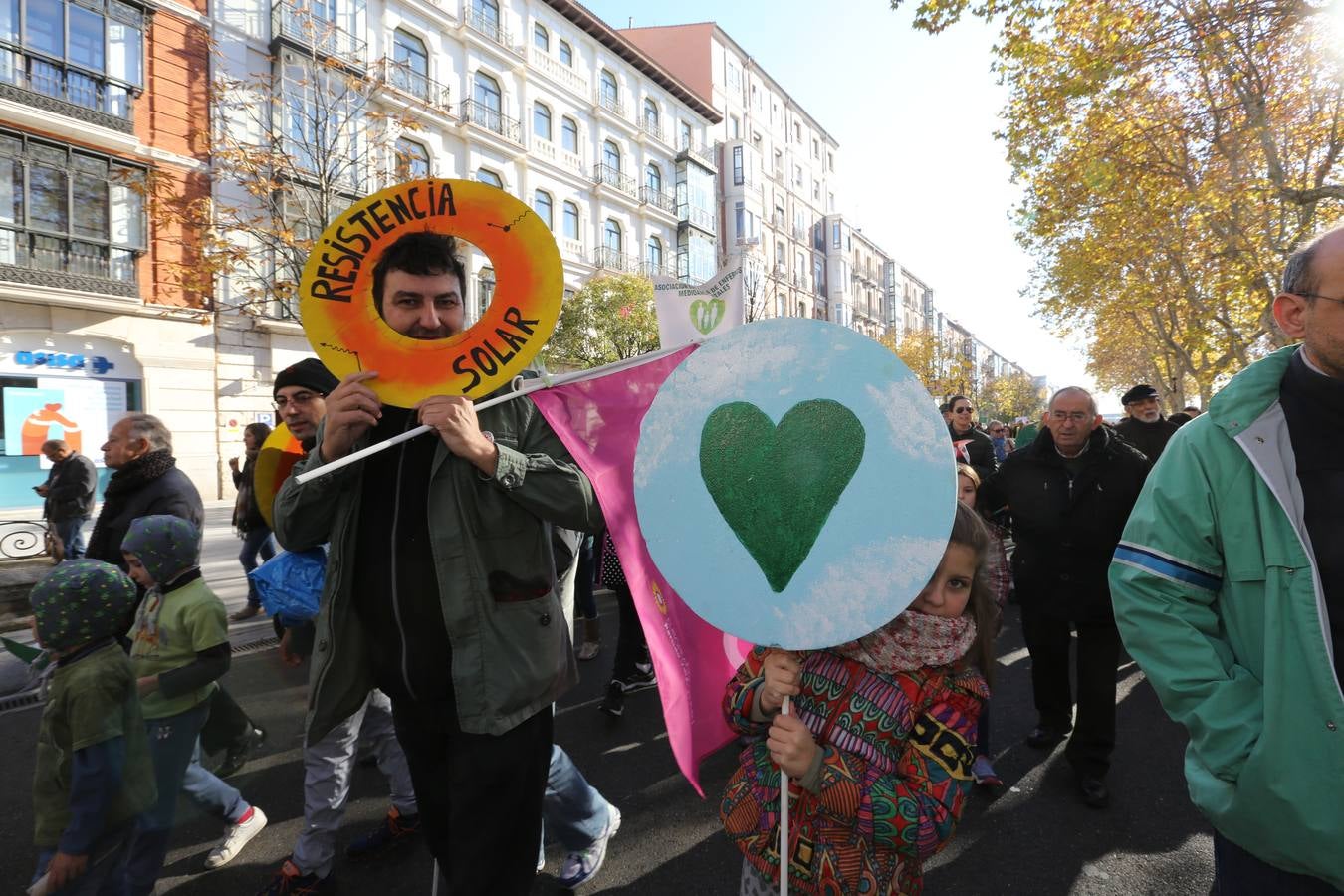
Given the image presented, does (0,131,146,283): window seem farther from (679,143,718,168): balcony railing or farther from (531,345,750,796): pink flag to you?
(679,143,718,168): balcony railing

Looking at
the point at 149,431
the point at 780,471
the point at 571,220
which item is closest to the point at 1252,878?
the point at 780,471

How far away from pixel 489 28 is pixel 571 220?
6165 mm

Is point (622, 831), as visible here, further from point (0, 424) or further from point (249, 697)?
point (0, 424)

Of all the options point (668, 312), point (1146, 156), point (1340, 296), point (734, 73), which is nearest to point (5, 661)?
point (668, 312)

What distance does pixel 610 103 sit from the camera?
84.6 feet

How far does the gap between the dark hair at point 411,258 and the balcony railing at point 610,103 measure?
2610 cm

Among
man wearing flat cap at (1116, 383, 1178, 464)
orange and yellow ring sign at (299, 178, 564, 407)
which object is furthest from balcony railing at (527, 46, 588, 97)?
orange and yellow ring sign at (299, 178, 564, 407)

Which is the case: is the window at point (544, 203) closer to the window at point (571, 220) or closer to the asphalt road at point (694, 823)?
the window at point (571, 220)

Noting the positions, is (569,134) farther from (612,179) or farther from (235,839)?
(235,839)

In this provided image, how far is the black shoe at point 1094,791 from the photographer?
3.14 metres

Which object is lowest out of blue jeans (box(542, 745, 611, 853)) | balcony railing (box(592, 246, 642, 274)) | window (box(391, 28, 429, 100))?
blue jeans (box(542, 745, 611, 853))

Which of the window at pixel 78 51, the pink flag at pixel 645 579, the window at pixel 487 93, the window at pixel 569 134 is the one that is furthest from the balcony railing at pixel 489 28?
the pink flag at pixel 645 579

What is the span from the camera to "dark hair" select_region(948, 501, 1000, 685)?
1530 mm

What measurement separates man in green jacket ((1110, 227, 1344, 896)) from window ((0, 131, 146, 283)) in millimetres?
15737
